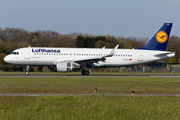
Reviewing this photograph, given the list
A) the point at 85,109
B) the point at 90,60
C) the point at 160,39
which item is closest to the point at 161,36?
the point at 160,39

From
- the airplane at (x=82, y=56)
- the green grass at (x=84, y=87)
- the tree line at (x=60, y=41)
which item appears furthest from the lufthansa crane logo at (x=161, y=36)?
the tree line at (x=60, y=41)

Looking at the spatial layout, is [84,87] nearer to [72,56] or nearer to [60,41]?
[72,56]

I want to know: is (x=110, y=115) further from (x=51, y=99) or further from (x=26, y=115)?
(x=51, y=99)

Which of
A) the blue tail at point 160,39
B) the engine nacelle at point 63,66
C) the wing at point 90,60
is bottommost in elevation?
the engine nacelle at point 63,66

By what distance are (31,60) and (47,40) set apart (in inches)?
2669

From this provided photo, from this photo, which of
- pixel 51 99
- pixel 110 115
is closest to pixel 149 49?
pixel 51 99

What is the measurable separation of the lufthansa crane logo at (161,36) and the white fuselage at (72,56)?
2.19 meters

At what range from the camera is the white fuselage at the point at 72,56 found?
40.6 m

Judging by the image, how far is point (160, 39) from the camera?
45656mm

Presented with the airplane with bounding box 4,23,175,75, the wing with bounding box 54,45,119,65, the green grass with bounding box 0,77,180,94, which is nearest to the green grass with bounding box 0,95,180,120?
the green grass with bounding box 0,77,180,94

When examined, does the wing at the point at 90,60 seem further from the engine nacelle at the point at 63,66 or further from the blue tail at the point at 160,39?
the blue tail at the point at 160,39

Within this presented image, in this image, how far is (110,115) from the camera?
452 inches

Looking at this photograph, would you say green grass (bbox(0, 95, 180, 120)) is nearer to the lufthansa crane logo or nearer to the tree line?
the lufthansa crane logo

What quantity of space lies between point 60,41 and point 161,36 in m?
54.2
